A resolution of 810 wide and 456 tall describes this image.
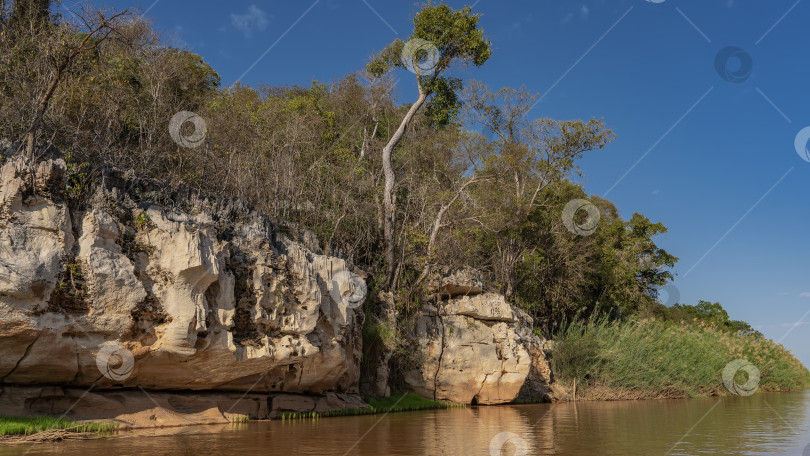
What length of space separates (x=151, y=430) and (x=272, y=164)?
10.9m

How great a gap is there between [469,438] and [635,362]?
53.2 feet

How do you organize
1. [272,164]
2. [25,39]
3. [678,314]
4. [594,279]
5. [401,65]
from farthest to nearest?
[678,314]
[594,279]
[401,65]
[272,164]
[25,39]

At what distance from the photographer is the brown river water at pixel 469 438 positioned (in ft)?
28.6

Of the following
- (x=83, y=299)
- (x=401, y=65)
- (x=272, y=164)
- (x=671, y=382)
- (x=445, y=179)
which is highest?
(x=401, y=65)

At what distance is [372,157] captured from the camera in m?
27.2

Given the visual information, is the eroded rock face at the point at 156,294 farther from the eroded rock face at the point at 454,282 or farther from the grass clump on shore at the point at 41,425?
the eroded rock face at the point at 454,282

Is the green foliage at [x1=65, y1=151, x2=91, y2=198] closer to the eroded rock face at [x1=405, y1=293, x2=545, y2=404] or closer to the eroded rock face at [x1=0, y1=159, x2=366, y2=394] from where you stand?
the eroded rock face at [x1=0, y1=159, x2=366, y2=394]

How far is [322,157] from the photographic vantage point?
23016mm

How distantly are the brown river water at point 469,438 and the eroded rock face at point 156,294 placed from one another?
1.35 m

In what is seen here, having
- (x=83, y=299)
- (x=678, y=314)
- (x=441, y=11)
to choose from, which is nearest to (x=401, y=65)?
(x=441, y=11)

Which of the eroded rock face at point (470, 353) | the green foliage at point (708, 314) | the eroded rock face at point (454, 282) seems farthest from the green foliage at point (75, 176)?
the green foliage at point (708, 314)

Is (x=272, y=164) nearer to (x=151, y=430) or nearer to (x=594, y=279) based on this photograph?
(x=151, y=430)

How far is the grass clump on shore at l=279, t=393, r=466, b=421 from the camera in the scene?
1499 centimetres

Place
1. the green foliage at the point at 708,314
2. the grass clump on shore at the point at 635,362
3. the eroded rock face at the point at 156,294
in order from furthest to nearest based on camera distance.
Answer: the green foliage at the point at 708,314 < the grass clump on shore at the point at 635,362 < the eroded rock face at the point at 156,294
